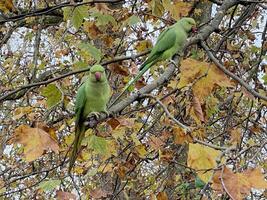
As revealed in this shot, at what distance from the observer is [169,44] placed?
2.81 m

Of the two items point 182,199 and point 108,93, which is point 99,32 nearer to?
point 108,93

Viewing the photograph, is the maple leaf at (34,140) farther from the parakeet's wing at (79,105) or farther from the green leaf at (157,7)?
the green leaf at (157,7)

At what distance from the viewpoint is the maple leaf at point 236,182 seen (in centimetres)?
156

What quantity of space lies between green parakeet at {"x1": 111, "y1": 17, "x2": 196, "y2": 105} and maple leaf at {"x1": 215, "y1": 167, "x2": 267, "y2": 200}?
1.14 metres

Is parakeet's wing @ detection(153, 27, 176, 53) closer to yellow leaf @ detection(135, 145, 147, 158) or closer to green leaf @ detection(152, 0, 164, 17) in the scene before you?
green leaf @ detection(152, 0, 164, 17)

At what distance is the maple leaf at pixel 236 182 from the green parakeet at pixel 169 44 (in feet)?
3.74

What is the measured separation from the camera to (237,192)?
5.14 feet

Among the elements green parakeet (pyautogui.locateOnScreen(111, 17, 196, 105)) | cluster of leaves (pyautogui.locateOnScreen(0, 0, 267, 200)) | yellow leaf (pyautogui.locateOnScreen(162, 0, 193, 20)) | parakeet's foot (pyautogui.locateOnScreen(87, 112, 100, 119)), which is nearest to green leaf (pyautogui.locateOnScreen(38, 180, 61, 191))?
cluster of leaves (pyautogui.locateOnScreen(0, 0, 267, 200))

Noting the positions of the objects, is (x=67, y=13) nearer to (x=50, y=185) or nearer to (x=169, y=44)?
(x=169, y=44)

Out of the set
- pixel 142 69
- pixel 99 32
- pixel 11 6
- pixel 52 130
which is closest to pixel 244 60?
pixel 99 32

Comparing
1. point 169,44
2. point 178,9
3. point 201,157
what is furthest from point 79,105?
point 178,9

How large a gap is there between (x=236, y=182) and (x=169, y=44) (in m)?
1.36

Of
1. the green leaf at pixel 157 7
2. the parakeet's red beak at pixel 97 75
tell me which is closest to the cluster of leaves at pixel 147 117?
the green leaf at pixel 157 7

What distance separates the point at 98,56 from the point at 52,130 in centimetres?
73
